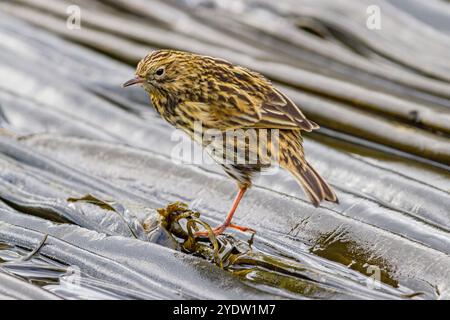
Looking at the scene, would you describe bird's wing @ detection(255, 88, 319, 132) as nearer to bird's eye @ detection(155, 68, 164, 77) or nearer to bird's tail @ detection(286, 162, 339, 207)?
bird's tail @ detection(286, 162, 339, 207)

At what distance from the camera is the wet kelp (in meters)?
4.71

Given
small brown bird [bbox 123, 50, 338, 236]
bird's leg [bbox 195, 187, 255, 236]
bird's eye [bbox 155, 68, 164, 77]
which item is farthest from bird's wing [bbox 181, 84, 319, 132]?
bird's leg [bbox 195, 187, 255, 236]

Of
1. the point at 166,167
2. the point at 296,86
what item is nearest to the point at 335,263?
the point at 166,167

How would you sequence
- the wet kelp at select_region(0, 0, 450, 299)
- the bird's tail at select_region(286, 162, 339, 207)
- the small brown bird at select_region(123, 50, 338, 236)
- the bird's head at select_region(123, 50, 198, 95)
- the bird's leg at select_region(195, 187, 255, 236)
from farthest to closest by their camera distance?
the bird's head at select_region(123, 50, 198, 95) → the small brown bird at select_region(123, 50, 338, 236) → the bird's leg at select_region(195, 187, 255, 236) → the bird's tail at select_region(286, 162, 339, 207) → the wet kelp at select_region(0, 0, 450, 299)

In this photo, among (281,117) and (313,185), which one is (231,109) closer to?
(281,117)

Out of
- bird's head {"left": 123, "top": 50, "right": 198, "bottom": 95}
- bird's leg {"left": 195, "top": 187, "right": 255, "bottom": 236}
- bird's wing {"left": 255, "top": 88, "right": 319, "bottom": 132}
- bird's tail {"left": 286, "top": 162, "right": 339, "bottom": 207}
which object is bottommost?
bird's leg {"left": 195, "top": 187, "right": 255, "bottom": 236}

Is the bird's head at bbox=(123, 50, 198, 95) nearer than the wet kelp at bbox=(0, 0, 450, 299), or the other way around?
the wet kelp at bbox=(0, 0, 450, 299)

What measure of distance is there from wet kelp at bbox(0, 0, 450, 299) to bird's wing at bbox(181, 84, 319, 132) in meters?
0.53

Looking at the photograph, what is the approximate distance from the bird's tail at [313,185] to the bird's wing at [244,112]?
0.89 feet

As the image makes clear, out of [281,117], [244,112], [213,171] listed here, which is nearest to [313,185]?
[281,117]

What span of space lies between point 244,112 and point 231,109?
0.28 ft

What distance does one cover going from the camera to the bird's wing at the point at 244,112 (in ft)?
17.7
